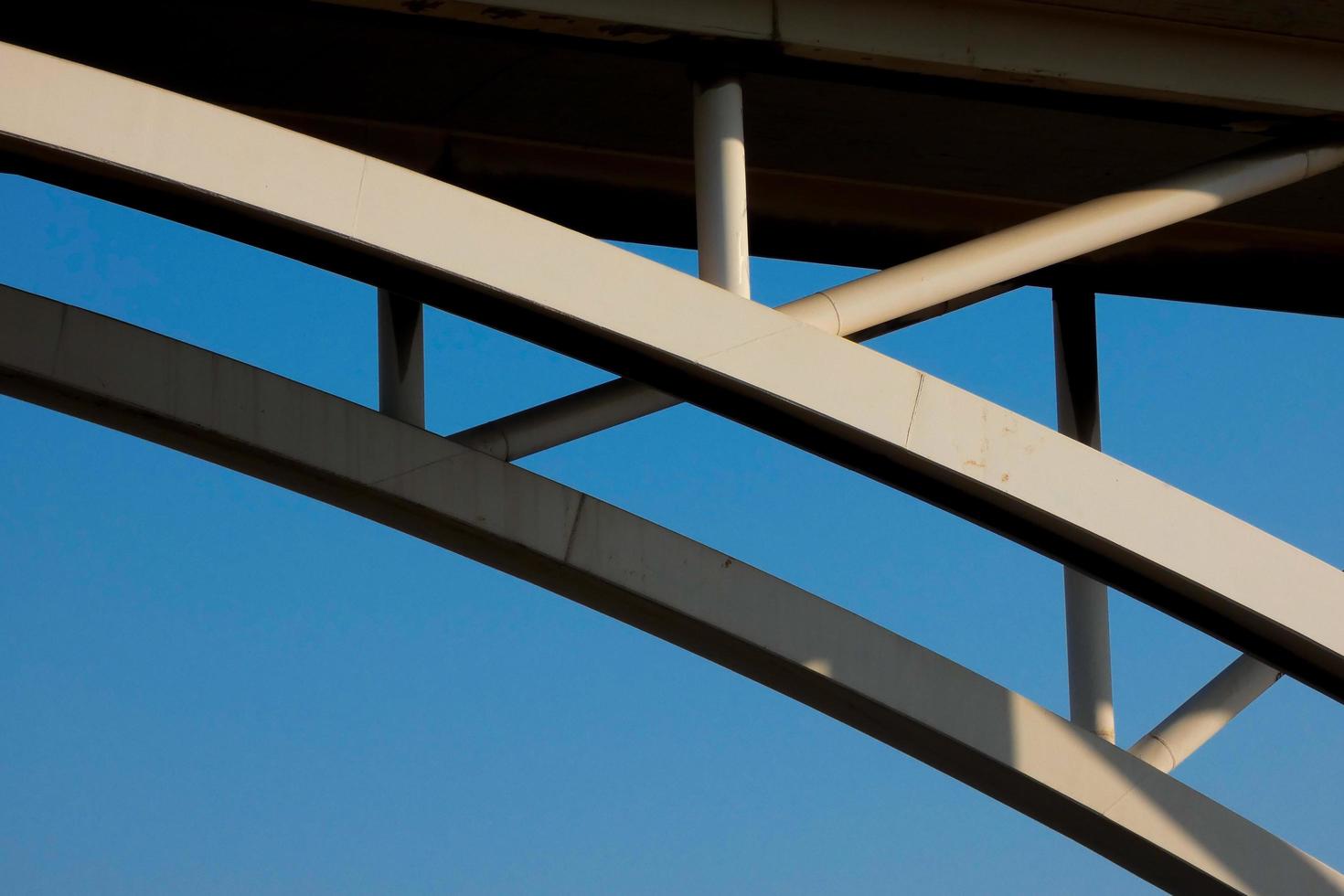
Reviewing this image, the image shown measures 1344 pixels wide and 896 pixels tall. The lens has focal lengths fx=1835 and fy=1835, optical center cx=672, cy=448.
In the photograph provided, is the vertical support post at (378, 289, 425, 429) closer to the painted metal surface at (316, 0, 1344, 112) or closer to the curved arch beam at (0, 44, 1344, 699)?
the curved arch beam at (0, 44, 1344, 699)

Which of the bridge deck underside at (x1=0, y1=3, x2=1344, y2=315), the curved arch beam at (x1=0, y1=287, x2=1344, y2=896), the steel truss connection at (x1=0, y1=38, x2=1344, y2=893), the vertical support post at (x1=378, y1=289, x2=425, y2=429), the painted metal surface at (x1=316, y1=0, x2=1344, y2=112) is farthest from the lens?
the vertical support post at (x1=378, y1=289, x2=425, y2=429)

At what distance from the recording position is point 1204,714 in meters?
7.64

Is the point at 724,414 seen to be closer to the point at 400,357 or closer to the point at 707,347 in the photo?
the point at 707,347

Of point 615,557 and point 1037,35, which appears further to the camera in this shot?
point 615,557

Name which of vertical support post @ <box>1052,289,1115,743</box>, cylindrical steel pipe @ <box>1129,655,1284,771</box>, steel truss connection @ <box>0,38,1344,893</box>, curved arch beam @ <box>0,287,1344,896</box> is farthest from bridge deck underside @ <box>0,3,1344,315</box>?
cylindrical steel pipe @ <box>1129,655,1284,771</box>

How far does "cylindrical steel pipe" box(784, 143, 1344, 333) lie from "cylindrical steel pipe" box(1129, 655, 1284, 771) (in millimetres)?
2267

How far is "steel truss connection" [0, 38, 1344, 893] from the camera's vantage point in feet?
15.6

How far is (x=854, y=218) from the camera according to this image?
775 centimetres

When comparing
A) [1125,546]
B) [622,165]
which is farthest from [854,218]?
[1125,546]

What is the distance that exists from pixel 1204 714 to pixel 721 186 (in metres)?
3.56

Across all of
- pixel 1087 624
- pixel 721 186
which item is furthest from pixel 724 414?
pixel 1087 624

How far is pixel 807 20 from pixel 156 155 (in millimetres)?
1987

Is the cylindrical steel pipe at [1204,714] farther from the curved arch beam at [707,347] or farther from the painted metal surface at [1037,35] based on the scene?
the painted metal surface at [1037,35]

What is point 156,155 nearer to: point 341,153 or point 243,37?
point 341,153
